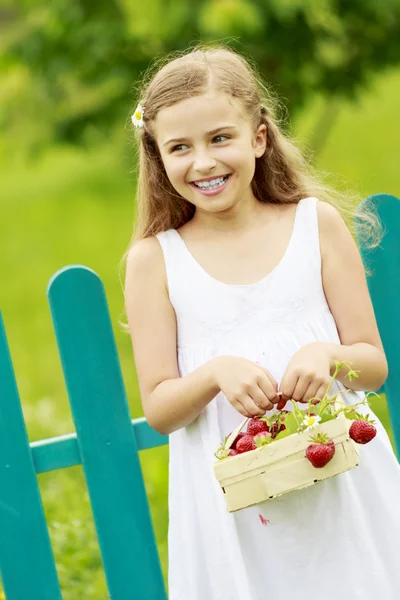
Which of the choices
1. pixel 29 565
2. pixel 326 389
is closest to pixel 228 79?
pixel 326 389

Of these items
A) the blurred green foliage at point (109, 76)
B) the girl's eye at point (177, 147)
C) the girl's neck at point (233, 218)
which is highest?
the blurred green foliage at point (109, 76)

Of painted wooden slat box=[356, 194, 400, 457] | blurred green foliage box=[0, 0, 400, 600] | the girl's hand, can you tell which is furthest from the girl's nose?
painted wooden slat box=[356, 194, 400, 457]

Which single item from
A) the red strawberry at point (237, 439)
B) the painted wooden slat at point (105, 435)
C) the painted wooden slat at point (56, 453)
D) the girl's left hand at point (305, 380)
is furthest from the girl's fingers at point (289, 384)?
the painted wooden slat at point (56, 453)

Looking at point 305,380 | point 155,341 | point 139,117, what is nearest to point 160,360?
point 155,341

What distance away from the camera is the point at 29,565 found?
2986 millimetres

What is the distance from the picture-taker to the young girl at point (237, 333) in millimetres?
2477

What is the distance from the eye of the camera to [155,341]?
2.57m

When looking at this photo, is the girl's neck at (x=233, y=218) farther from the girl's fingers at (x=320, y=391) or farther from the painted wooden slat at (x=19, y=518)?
the painted wooden slat at (x=19, y=518)

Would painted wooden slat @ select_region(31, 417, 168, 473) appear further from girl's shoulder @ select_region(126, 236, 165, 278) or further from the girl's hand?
the girl's hand

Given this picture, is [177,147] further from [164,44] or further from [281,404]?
[164,44]

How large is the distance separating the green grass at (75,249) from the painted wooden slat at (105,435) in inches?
5.7

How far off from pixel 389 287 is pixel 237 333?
2.73 feet

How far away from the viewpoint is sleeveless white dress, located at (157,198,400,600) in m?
2.47

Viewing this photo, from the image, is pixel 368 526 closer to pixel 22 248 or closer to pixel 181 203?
pixel 181 203
